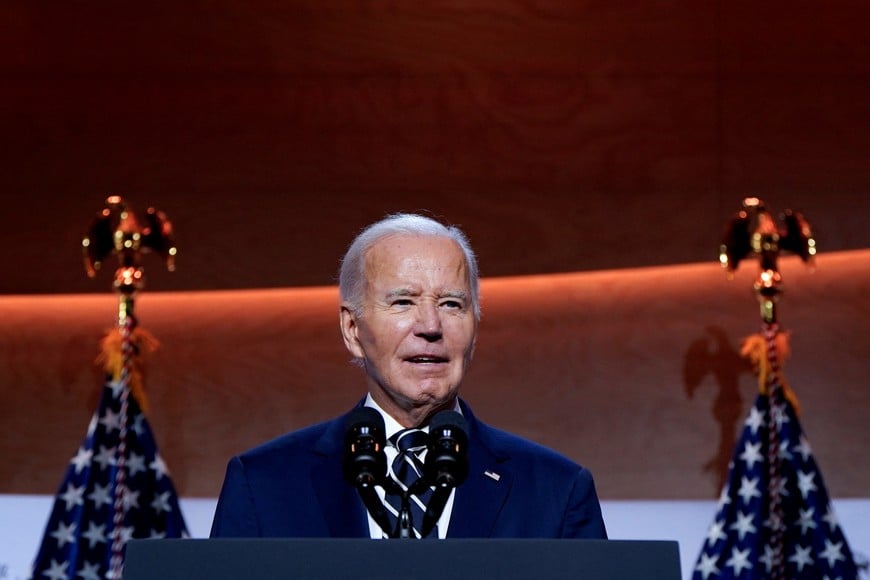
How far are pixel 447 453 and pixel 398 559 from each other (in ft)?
0.98

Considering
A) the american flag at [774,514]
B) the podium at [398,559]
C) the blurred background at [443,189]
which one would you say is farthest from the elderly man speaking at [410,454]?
the blurred background at [443,189]

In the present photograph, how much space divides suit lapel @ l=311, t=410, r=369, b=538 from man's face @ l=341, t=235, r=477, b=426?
0.43 feet

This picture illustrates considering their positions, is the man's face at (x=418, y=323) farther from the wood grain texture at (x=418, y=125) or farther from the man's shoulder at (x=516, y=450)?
the wood grain texture at (x=418, y=125)

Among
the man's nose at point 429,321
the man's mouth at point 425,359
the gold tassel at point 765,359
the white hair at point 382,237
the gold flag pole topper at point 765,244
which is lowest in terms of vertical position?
the man's mouth at point 425,359

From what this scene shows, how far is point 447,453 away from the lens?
5.61 ft

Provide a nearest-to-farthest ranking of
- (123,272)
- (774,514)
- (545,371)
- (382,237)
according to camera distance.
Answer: (382,237), (774,514), (123,272), (545,371)

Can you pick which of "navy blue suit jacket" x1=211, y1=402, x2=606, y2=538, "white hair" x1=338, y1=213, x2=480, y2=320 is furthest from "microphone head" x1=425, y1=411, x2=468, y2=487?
"white hair" x1=338, y1=213, x2=480, y2=320

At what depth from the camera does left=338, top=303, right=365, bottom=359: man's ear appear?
2.19m

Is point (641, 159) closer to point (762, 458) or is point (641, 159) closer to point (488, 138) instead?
point (488, 138)

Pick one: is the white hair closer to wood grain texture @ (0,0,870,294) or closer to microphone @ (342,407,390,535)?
microphone @ (342,407,390,535)

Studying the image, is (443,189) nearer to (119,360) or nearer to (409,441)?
(119,360)


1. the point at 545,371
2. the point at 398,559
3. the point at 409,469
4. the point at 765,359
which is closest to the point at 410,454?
the point at 409,469

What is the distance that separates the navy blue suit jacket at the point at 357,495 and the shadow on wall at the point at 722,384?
2781 millimetres

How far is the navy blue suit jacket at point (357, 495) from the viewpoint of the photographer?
2043 millimetres
